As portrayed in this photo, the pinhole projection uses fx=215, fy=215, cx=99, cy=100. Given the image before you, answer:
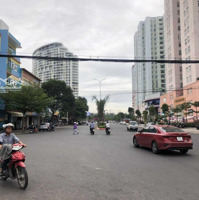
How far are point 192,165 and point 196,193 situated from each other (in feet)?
10.9

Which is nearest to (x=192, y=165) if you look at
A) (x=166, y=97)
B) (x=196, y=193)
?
(x=196, y=193)

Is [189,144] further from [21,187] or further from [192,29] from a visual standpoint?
[192,29]

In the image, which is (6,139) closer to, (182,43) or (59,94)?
(59,94)

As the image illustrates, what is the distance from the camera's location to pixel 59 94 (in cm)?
5238

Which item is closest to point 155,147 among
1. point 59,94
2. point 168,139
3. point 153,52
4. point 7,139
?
point 168,139

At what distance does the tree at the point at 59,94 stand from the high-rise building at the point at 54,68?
77956 mm

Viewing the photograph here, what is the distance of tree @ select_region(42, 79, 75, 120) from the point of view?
2014 inches

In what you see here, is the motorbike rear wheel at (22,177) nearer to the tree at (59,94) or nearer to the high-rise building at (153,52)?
the tree at (59,94)

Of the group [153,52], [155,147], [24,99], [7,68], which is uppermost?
[153,52]

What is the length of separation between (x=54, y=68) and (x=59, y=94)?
94243 millimetres

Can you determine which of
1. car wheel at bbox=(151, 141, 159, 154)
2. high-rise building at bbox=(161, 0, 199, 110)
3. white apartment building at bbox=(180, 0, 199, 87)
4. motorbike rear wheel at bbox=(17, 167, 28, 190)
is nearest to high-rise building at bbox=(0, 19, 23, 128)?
car wheel at bbox=(151, 141, 159, 154)

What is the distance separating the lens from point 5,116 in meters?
35.4

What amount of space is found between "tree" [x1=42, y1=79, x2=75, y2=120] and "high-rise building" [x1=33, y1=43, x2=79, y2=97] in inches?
3069

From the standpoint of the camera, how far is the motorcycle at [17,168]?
16.8 ft
